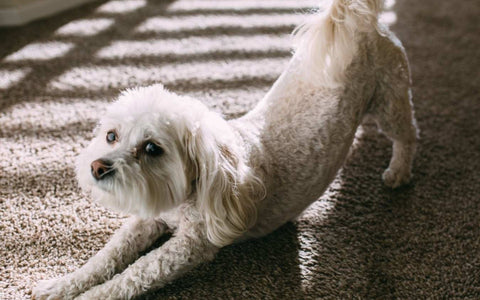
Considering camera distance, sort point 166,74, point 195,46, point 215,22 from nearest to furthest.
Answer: point 166,74
point 195,46
point 215,22

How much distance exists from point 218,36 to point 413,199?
50.8 inches

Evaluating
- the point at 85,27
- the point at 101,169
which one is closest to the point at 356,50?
the point at 101,169

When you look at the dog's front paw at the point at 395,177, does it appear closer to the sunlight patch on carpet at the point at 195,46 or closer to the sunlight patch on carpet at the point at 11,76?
the sunlight patch on carpet at the point at 195,46

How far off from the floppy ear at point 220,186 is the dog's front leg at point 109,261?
224mm

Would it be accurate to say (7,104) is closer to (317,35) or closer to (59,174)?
(59,174)

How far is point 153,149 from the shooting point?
0.81 meters

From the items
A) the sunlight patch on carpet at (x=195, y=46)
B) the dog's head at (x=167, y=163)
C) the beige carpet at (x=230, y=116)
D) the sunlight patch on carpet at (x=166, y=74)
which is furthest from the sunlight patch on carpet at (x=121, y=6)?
the dog's head at (x=167, y=163)

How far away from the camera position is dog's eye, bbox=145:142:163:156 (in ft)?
2.64

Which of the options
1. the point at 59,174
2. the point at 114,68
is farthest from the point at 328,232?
the point at 114,68

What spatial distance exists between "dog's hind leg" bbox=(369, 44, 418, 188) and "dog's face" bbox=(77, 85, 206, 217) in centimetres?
58

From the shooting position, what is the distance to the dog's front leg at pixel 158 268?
0.87 metres

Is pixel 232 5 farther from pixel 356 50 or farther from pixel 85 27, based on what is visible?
pixel 356 50

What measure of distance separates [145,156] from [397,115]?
779mm

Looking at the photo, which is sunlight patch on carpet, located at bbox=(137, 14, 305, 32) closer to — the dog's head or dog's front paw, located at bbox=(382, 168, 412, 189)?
dog's front paw, located at bbox=(382, 168, 412, 189)
